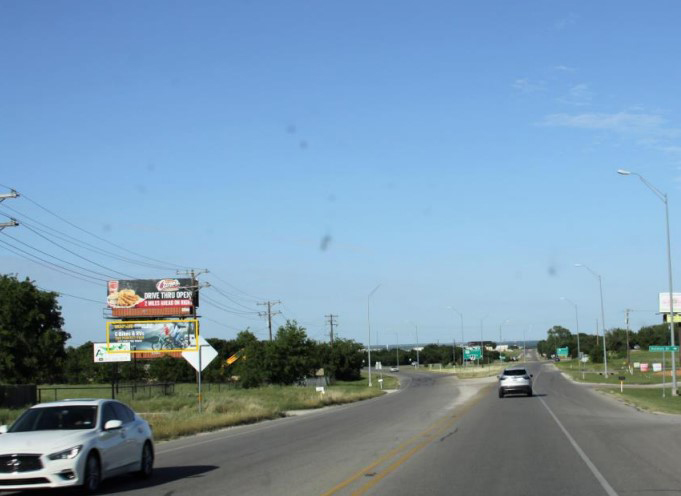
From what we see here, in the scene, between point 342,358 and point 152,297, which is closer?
point 152,297

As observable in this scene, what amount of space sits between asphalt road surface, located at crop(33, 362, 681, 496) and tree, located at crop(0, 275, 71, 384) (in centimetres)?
5686

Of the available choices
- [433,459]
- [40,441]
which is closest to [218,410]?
[433,459]

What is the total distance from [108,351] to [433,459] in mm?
A: 54369

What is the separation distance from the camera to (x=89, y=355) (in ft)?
374

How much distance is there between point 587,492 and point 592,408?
2628 centimetres

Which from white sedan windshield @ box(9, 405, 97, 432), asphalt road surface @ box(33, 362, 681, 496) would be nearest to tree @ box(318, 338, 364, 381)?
asphalt road surface @ box(33, 362, 681, 496)

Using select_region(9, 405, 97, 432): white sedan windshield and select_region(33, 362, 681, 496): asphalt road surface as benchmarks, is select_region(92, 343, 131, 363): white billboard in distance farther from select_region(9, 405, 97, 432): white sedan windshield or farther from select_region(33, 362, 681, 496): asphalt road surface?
select_region(9, 405, 97, 432): white sedan windshield

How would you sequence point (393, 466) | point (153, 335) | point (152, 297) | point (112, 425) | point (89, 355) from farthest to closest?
1. point (89, 355)
2. point (152, 297)
3. point (153, 335)
4. point (393, 466)
5. point (112, 425)

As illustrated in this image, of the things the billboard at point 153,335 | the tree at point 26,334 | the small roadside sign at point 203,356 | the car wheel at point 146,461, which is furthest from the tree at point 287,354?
the car wheel at point 146,461

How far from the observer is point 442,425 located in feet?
90.1

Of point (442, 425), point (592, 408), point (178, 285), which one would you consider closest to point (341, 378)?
point (178, 285)

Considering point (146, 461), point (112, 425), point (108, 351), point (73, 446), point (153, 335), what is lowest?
point (146, 461)

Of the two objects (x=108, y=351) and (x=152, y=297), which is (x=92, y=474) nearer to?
(x=108, y=351)

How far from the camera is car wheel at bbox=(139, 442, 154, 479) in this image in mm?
15281
